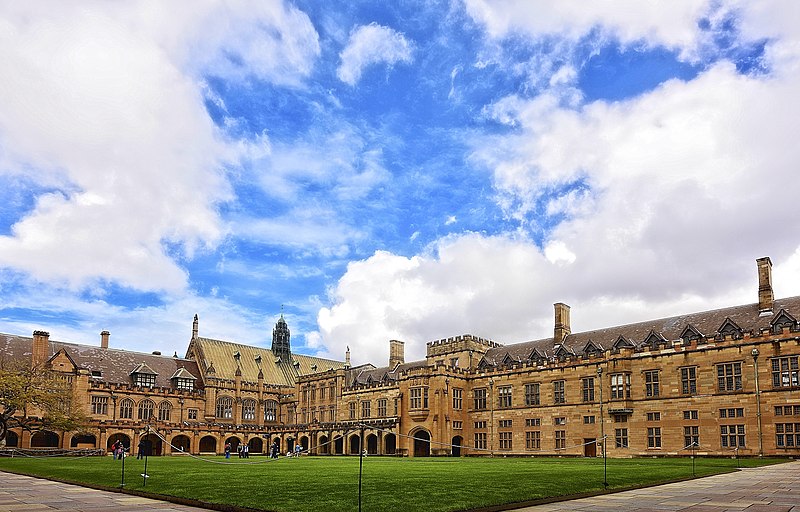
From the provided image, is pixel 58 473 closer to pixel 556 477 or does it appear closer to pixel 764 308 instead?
pixel 556 477

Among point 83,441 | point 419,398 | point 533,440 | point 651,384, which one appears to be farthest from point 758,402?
point 83,441

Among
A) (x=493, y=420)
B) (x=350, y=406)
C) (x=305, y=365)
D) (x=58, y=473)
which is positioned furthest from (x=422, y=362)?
(x=58, y=473)

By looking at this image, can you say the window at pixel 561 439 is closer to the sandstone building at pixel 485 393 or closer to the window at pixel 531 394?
the sandstone building at pixel 485 393

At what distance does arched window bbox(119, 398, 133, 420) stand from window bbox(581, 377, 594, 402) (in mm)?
44697

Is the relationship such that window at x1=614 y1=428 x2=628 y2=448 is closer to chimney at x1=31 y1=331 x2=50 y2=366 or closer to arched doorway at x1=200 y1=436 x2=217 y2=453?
arched doorway at x1=200 y1=436 x2=217 y2=453

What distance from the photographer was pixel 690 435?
47.3 metres

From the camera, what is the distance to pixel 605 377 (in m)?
52.4

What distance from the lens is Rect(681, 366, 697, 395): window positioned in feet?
156

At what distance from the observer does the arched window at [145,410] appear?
70188 mm

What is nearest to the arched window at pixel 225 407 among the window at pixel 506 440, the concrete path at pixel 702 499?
the window at pixel 506 440

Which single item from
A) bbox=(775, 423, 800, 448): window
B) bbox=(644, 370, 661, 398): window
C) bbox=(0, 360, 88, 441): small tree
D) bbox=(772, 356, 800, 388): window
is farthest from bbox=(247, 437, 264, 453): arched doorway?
bbox=(772, 356, 800, 388): window

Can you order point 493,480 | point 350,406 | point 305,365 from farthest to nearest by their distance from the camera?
1. point 305,365
2. point 350,406
3. point 493,480

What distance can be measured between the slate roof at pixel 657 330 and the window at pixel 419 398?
298 inches

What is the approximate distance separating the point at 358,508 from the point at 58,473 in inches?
716
